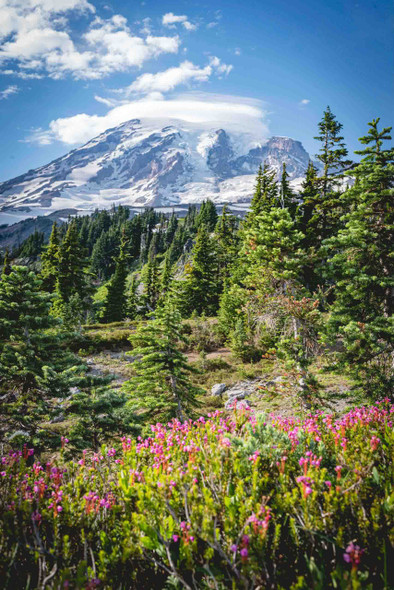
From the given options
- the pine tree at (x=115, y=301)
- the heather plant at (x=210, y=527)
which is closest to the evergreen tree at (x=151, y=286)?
the pine tree at (x=115, y=301)

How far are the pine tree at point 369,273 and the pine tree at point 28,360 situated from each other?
30.1 feet

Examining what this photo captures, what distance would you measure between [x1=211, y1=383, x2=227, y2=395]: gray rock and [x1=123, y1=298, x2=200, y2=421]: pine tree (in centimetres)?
723

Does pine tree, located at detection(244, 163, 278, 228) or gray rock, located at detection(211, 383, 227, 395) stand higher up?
pine tree, located at detection(244, 163, 278, 228)

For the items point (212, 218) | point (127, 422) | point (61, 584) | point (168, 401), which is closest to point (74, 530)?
point (61, 584)

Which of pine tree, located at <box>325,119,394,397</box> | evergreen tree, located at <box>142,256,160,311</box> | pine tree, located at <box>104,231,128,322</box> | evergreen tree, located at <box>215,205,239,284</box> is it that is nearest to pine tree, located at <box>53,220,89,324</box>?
pine tree, located at <box>104,231,128,322</box>

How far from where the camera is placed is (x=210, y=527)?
2.62 m

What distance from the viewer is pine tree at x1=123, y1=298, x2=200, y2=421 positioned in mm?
10047

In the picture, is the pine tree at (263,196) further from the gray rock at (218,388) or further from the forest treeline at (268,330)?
the forest treeline at (268,330)

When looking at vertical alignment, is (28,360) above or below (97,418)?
above

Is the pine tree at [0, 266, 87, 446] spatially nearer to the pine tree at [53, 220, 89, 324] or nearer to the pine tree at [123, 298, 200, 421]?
the pine tree at [123, 298, 200, 421]

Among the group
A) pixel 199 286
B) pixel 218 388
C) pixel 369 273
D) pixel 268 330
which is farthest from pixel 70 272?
pixel 369 273

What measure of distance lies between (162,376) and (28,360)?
4422 millimetres

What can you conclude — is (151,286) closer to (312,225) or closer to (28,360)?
(312,225)

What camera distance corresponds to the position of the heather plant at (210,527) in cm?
256
